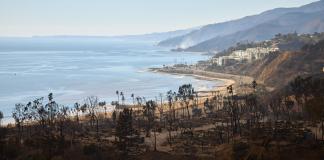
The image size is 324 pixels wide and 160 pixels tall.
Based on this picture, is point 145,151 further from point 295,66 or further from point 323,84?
point 295,66

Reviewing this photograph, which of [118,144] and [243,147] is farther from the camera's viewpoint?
[118,144]

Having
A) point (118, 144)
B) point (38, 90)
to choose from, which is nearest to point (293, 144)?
point (118, 144)

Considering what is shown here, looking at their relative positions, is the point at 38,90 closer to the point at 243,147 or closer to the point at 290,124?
the point at 290,124

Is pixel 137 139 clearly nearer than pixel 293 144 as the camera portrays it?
No

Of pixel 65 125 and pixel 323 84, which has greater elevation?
pixel 323 84

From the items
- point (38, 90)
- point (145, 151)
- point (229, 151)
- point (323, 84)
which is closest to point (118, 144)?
point (145, 151)

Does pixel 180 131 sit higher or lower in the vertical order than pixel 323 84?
lower

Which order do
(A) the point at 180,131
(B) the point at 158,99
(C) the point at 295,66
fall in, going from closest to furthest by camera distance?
1. (A) the point at 180,131
2. (B) the point at 158,99
3. (C) the point at 295,66

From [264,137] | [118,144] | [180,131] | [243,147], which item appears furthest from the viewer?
[180,131]

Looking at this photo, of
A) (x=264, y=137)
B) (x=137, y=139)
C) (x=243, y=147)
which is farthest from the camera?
(x=137, y=139)

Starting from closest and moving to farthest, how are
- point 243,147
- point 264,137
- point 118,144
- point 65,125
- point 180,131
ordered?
1. point 243,147
2. point 264,137
3. point 118,144
4. point 180,131
5. point 65,125
